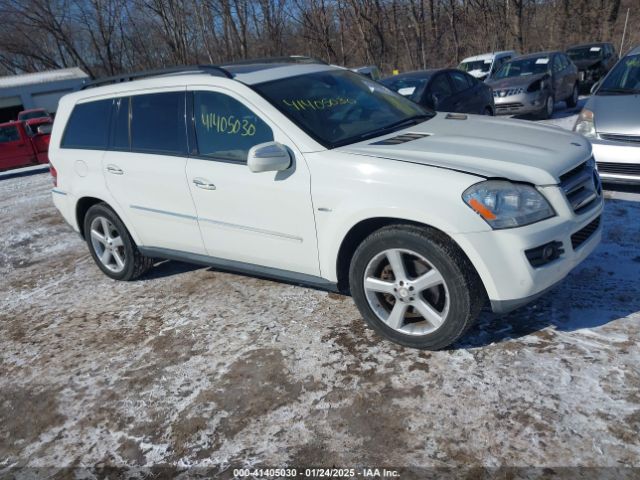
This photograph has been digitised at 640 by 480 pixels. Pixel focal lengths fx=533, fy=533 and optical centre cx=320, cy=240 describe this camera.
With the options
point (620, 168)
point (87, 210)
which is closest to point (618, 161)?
point (620, 168)

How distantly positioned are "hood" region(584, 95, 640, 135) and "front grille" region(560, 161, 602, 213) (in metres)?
2.54

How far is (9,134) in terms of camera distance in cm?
1525

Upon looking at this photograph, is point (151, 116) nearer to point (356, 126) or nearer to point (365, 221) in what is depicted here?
point (356, 126)

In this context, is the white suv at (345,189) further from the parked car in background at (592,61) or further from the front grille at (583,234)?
the parked car in background at (592,61)

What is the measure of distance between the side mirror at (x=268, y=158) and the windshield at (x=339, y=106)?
262 millimetres

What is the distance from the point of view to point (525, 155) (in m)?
3.16

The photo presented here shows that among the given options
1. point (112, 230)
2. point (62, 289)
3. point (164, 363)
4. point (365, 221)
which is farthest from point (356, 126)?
point (62, 289)

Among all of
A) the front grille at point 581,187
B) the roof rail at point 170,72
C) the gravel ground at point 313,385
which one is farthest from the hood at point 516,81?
the roof rail at point 170,72

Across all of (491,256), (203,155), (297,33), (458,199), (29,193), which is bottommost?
(29,193)

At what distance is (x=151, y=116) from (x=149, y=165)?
0.41m

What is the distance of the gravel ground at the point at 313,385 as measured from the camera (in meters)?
2.54

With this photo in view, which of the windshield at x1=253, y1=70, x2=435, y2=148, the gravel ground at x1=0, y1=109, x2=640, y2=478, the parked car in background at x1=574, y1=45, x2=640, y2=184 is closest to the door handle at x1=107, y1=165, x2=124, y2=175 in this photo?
the gravel ground at x1=0, y1=109, x2=640, y2=478

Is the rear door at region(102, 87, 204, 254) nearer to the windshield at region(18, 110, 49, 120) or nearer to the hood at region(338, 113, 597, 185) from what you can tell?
the hood at region(338, 113, 597, 185)

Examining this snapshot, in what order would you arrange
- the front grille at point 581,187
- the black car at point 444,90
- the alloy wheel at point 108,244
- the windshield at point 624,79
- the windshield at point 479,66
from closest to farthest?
1. the front grille at point 581,187
2. the alloy wheel at point 108,244
3. the windshield at point 624,79
4. the black car at point 444,90
5. the windshield at point 479,66
